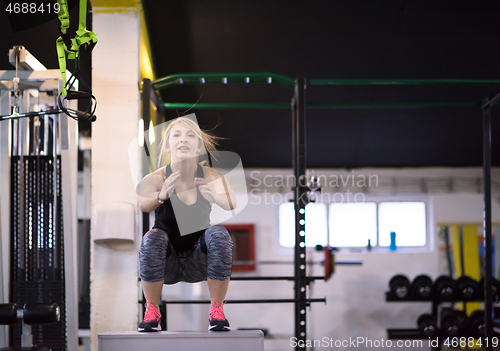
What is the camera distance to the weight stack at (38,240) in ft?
8.36

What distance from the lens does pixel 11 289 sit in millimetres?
2533

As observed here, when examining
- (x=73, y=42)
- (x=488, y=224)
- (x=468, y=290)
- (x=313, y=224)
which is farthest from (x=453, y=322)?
(x=73, y=42)

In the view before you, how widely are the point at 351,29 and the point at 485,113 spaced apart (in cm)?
127

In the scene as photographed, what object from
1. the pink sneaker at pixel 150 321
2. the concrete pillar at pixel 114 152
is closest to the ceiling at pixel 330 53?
the concrete pillar at pixel 114 152

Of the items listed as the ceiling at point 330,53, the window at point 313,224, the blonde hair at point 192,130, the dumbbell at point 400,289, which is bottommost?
the dumbbell at point 400,289

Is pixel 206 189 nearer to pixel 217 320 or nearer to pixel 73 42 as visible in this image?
pixel 217 320

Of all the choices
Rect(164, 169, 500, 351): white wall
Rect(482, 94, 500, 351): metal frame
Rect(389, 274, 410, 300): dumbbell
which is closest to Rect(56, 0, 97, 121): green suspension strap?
Rect(482, 94, 500, 351): metal frame

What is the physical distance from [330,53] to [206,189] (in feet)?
7.53

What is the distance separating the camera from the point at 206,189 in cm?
202

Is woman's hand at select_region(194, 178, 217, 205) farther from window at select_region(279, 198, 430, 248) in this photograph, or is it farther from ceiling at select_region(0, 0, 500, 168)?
window at select_region(279, 198, 430, 248)

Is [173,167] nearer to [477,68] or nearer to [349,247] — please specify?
[477,68]

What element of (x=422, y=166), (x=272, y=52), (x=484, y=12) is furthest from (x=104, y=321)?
(x=422, y=166)

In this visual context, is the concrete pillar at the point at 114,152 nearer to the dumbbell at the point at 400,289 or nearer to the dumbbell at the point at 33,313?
the dumbbell at the point at 33,313

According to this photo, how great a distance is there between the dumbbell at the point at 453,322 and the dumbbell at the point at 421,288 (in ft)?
0.96
